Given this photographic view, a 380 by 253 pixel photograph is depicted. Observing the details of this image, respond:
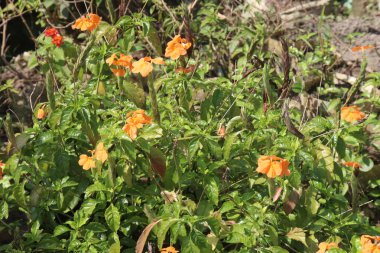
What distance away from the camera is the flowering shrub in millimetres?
2475

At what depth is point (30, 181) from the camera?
8.95ft

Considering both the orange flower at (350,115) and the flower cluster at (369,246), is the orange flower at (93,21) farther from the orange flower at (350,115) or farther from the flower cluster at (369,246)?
the flower cluster at (369,246)

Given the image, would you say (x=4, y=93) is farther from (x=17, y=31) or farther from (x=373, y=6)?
(x=373, y=6)

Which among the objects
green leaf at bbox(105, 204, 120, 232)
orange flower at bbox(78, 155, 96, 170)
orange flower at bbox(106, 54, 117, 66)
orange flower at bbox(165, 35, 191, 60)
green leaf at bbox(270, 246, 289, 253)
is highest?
orange flower at bbox(106, 54, 117, 66)

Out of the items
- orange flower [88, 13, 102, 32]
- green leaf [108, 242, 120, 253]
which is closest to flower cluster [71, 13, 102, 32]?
orange flower [88, 13, 102, 32]

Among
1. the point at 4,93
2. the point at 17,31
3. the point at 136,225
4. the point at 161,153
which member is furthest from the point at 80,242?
the point at 17,31

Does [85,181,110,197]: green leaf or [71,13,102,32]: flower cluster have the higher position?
[71,13,102,32]: flower cluster

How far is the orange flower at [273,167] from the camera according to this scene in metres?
2.29

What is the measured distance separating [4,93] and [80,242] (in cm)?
186

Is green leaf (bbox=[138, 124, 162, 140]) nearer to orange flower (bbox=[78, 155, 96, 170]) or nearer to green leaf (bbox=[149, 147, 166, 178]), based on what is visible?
green leaf (bbox=[149, 147, 166, 178])

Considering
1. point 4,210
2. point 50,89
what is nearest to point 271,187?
point 50,89

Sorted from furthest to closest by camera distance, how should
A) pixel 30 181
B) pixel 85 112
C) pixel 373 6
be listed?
pixel 373 6 < pixel 30 181 < pixel 85 112

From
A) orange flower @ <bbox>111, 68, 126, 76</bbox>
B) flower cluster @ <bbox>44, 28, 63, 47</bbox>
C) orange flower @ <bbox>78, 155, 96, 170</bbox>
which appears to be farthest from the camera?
flower cluster @ <bbox>44, 28, 63, 47</bbox>

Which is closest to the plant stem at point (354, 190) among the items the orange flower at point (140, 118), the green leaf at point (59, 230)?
the orange flower at point (140, 118)
